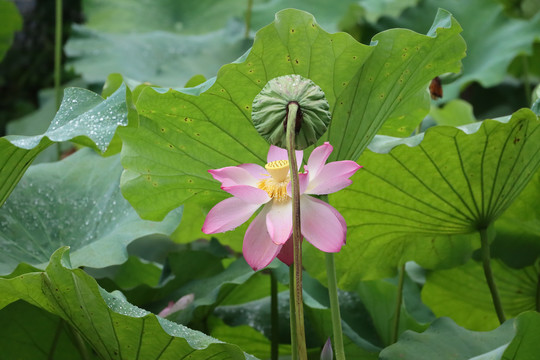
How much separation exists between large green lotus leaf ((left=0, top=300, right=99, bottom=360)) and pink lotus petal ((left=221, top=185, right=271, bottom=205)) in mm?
508

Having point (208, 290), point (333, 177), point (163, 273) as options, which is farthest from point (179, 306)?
point (333, 177)

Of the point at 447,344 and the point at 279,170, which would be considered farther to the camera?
the point at 447,344

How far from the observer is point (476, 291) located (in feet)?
4.11

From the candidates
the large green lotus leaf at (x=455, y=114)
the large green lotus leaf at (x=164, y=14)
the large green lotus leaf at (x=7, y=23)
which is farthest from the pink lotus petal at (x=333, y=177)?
the large green lotus leaf at (x=164, y=14)

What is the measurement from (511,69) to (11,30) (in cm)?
165

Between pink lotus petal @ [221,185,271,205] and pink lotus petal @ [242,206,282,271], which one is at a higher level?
pink lotus petal @ [221,185,271,205]

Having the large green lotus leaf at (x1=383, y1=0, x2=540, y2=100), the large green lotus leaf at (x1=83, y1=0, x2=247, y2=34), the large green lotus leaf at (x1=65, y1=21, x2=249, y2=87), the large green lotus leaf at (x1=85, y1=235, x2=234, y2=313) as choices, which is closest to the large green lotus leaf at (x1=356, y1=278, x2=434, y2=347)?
the large green lotus leaf at (x1=85, y1=235, x2=234, y2=313)

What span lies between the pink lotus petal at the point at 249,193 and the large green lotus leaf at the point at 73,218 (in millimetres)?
343

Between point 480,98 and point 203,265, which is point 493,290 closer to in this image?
point 203,265

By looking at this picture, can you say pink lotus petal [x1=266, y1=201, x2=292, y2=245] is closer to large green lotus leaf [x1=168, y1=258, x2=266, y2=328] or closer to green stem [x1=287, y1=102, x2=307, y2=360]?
green stem [x1=287, y1=102, x2=307, y2=360]

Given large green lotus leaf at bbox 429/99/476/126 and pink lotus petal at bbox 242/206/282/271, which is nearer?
pink lotus petal at bbox 242/206/282/271

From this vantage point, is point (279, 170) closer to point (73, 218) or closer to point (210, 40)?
point (73, 218)

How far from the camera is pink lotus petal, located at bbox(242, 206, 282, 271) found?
0.68 meters

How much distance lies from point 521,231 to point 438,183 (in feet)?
0.84
